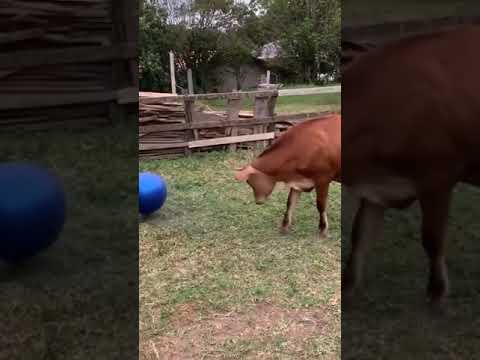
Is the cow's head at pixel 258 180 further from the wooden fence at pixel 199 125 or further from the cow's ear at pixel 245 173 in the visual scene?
the wooden fence at pixel 199 125

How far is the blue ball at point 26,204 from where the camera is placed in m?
1.98

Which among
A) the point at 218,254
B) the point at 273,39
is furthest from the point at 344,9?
the point at 273,39

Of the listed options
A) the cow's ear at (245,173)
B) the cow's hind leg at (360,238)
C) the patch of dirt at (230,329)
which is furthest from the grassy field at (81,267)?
the cow's ear at (245,173)

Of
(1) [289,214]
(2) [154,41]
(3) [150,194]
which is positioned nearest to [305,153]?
(1) [289,214]

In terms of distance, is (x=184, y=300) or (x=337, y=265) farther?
(x=337, y=265)

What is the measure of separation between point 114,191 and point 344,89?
806 mm

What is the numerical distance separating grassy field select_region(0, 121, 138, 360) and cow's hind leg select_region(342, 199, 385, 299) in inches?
25.1

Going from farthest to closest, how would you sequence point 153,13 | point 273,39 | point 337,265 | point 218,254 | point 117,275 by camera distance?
point 153,13
point 273,39
point 218,254
point 337,265
point 117,275

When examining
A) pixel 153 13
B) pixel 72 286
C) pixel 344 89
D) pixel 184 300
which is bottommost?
pixel 184 300

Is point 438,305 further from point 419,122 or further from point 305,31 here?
point 305,31

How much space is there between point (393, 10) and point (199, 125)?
397 cm

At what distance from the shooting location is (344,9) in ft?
4.58

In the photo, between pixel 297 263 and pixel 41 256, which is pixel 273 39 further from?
pixel 41 256

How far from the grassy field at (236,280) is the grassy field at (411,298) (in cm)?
39
